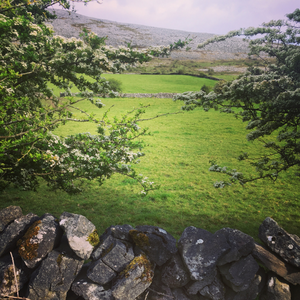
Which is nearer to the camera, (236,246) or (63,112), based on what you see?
(236,246)

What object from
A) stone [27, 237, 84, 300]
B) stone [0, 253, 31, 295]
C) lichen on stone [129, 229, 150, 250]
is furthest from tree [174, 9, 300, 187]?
stone [0, 253, 31, 295]

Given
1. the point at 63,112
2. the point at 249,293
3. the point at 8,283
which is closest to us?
the point at 8,283

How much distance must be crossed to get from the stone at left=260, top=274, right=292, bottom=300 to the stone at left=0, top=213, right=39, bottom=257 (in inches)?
218

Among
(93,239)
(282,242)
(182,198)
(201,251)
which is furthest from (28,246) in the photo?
(182,198)

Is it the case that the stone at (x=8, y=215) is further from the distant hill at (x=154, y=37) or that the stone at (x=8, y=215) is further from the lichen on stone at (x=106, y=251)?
the distant hill at (x=154, y=37)

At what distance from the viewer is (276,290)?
175 inches

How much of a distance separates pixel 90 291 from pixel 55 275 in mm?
757

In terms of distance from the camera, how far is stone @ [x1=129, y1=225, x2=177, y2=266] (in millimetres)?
4383

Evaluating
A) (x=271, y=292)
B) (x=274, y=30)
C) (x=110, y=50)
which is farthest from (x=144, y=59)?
(x=271, y=292)

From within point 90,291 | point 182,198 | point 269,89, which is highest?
point 269,89

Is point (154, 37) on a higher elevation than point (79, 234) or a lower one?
higher

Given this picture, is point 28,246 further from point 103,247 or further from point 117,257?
point 117,257

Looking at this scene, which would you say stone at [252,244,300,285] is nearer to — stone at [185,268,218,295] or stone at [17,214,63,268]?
stone at [185,268,218,295]

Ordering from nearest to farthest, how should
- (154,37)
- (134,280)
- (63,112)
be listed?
1. (134,280)
2. (63,112)
3. (154,37)
